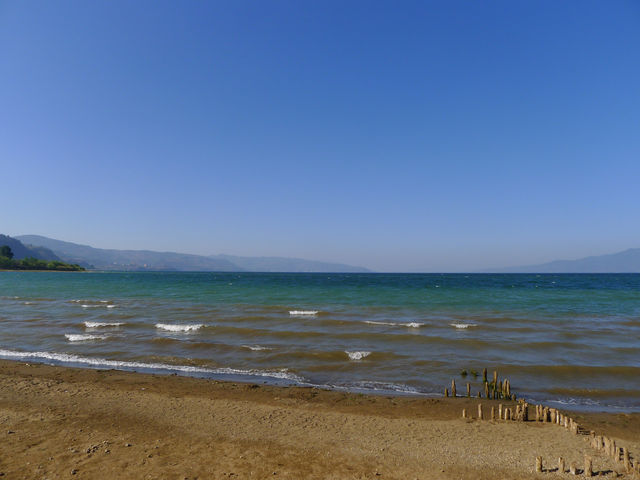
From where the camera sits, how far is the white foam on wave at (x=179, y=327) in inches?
948

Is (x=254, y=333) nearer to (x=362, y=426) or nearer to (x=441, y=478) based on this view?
(x=362, y=426)

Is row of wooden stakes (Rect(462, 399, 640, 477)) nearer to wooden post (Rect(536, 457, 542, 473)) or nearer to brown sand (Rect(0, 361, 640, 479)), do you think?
wooden post (Rect(536, 457, 542, 473))

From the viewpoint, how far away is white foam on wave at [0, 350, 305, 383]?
50.6 ft

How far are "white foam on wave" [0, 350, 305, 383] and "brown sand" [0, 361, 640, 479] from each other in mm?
2324

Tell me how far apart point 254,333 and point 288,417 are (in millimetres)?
13534

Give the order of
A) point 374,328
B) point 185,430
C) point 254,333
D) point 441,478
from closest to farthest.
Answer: point 441,478, point 185,430, point 254,333, point 374,328

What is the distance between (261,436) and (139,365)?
32.9ft

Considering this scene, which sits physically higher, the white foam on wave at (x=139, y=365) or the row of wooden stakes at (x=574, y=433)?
the row of wooden stakes at (x=574, y=433)

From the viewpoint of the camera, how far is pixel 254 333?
76.9 ft

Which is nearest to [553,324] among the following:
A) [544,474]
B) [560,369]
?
[560,369]

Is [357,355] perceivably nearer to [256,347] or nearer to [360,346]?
[360,346]

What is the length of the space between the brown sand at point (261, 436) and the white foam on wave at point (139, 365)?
232 centimetres

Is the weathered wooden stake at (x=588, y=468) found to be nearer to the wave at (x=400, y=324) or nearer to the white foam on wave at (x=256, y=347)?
the white foam on wave at (x=256, y=347)

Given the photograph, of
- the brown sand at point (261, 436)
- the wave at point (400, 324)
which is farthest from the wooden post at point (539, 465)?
the wave at point (400, 324)
